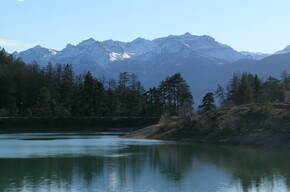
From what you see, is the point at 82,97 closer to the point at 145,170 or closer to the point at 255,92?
the point at 255,92

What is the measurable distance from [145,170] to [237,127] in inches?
1470

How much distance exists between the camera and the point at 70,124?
405 ft

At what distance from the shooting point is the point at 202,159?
49.8m

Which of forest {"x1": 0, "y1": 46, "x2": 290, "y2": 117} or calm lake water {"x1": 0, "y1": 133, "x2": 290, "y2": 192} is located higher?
forest {"x1": 0, "y1": 46, "x2": 290, "y2": 117}

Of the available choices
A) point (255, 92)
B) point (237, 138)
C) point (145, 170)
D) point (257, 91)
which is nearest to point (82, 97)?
point (255, 92)

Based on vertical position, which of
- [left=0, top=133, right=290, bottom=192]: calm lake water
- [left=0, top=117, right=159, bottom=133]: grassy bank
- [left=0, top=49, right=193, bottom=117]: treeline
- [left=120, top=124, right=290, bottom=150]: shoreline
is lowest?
[left=0, top=133, right=290, bottom=192]: calm lake water

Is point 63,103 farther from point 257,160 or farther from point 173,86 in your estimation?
point 257,160

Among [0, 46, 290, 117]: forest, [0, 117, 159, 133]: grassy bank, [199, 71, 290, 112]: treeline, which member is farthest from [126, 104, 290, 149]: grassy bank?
[0, 46, 290, 117]: forest

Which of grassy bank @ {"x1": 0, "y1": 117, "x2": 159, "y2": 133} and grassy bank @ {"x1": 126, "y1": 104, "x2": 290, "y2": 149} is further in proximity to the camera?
grassy bank @ {"x1": 0, "y1": 117, "x2": 159, "y2": 133}

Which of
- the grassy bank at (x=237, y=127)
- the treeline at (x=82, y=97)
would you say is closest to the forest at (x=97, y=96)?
the treeline at (x=82, y=97)

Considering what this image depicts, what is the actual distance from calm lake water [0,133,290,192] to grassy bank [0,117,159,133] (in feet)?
201

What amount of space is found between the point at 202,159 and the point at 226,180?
1476cm

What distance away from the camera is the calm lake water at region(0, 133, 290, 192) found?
32219 millimetres

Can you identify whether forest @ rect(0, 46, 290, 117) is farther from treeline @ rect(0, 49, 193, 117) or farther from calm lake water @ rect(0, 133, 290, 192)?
calm lake water @ rect(0, 133, 290, 192)
